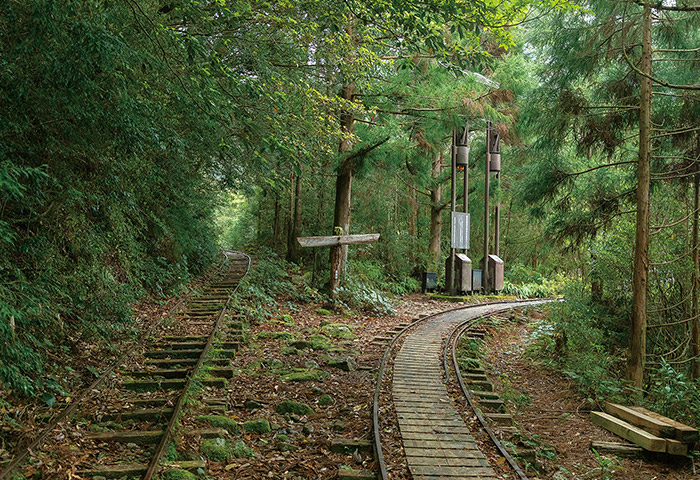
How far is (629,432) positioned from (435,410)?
9.23ft

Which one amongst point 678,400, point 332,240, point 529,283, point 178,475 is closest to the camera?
point 178,475

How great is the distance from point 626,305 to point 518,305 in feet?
26.4

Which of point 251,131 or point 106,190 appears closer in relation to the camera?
point 251,131

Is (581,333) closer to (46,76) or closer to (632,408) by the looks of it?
(632,408)

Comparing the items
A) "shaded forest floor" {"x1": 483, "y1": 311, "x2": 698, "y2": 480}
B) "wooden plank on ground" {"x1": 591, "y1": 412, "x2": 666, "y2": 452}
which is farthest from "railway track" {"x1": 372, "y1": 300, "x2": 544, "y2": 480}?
"wooden plank on ground" {"x1": 591, "y1": 412, "x2": 666, "y2": 452}

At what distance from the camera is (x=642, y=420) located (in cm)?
689

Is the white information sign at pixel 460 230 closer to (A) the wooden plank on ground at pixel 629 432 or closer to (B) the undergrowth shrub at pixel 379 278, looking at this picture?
(B) the undergrowth shrub at pixel 379 278

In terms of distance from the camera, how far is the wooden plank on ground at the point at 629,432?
6.37m

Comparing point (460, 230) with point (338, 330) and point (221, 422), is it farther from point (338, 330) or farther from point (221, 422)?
point (221, 422)

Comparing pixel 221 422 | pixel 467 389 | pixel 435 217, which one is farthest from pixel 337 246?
pixel 435 217

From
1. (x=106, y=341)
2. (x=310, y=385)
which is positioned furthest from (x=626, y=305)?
(x=106, y=341)

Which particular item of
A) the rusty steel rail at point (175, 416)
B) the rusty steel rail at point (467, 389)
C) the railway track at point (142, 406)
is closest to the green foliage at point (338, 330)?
the rusty steel rail at point (467, 389)

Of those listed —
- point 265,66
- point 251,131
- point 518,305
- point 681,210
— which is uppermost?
point 265,66

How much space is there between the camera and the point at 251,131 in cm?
629
